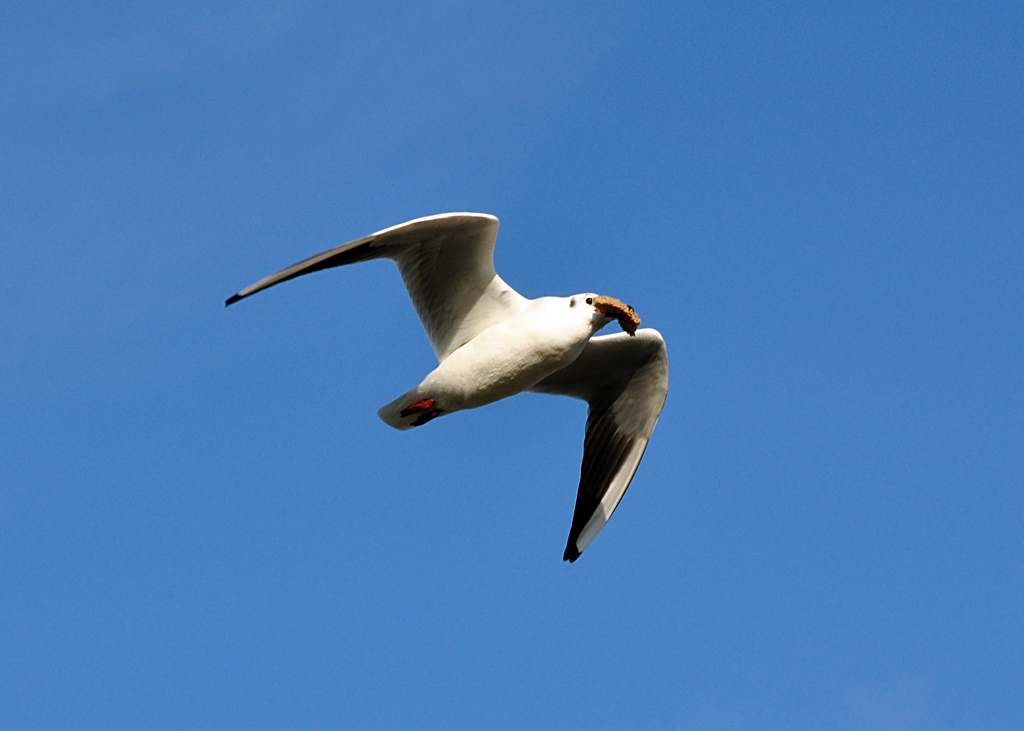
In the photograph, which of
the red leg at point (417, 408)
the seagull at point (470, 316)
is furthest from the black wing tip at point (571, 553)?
the red leg at point (417, 408)

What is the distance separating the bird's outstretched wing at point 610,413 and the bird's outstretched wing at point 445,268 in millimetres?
1561

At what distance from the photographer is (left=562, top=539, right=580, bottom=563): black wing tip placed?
1095 centimetres

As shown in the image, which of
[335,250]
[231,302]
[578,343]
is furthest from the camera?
[578,343]

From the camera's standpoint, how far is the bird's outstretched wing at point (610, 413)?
11.0 m

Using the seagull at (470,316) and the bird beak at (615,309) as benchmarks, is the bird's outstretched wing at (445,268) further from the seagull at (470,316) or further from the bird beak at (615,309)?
the bird beak at (615,309)

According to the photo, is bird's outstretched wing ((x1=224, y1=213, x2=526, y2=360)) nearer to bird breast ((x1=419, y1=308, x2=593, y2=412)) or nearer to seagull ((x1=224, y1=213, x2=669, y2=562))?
seagull ((x1=224, y1=213, x2=669, y2=562))

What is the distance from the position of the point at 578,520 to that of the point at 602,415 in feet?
3.72

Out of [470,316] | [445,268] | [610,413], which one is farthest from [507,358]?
[610,413]

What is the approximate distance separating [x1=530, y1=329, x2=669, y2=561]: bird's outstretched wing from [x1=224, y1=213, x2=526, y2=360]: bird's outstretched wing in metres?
1.56

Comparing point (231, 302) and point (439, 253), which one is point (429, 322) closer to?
point (439, 253)

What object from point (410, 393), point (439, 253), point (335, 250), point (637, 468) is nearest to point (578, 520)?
point (637, 468)

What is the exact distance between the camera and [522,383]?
379 inches

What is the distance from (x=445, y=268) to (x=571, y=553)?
3.37 meters

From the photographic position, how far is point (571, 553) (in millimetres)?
10992
